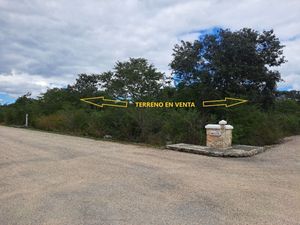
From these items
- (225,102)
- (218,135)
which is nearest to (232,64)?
(225,102)

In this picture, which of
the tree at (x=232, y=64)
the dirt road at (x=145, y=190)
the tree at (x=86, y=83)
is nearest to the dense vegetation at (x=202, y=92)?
the tree at (x=232, y=64)

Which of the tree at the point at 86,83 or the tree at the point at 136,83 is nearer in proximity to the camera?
the tree at the point at 136,83

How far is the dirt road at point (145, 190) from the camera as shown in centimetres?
454

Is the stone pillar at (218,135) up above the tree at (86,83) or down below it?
below

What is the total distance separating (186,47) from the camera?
1805cm

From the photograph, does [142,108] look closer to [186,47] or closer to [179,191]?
[186,47]

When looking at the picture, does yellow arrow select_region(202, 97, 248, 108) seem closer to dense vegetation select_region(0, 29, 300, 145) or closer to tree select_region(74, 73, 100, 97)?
dense vegetation select_region(0, 29, 300, 145)

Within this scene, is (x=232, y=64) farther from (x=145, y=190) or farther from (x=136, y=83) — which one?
(x=145, y=190)

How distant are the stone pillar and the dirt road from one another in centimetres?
204

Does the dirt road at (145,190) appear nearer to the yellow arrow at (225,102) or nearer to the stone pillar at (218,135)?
the stone pillar at (218,135)

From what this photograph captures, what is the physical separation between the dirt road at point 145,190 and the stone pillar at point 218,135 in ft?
6.68

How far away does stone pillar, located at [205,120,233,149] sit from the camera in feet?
38.8
